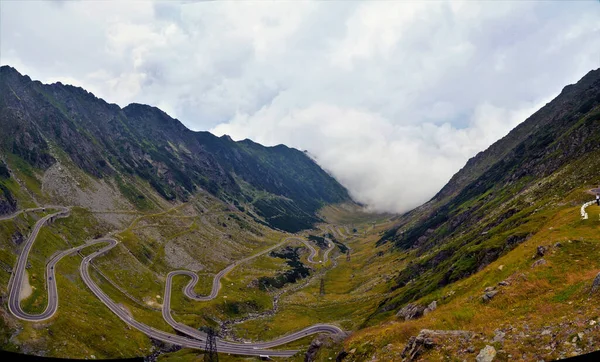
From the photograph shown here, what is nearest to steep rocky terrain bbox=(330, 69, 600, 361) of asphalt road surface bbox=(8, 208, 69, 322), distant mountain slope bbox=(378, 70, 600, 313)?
distant mountain slope bbox=(378, 70, 600, 313)

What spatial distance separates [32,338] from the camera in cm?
7938

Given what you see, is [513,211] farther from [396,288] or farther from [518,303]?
[518,303]

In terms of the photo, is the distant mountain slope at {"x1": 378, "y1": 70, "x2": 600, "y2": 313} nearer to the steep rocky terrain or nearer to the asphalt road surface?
the steep rocky terrain

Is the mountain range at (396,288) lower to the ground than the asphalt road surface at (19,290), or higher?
lower

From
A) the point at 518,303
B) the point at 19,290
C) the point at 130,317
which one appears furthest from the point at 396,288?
the point at 19,290

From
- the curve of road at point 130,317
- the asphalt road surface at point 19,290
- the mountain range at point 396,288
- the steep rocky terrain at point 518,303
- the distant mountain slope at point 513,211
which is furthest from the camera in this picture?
the curve of road at point 130,317

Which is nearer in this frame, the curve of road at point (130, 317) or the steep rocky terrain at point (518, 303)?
the steep rocky terrain at point (518, 303)

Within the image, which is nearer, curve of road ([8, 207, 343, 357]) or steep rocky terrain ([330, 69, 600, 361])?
steep rocky terrain ([330, 69, 600, 361])

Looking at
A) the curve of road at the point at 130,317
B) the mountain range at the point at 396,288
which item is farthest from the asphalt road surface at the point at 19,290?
the mountain range at the point at 396,288

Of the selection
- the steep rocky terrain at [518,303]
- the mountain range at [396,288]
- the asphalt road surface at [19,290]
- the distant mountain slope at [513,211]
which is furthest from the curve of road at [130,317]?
the steep rocky terrain at [518,303]

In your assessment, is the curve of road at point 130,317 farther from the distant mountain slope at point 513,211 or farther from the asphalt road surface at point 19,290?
the distant mountain slope at point 513,211

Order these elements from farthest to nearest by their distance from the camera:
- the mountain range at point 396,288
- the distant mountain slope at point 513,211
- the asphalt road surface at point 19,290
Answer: the asphalt road surface at point 19,290, the distant mountain slope at point 513,211, the mountain range at point 396,288

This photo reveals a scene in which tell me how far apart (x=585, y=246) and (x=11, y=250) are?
15572cm

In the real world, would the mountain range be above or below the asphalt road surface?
below
